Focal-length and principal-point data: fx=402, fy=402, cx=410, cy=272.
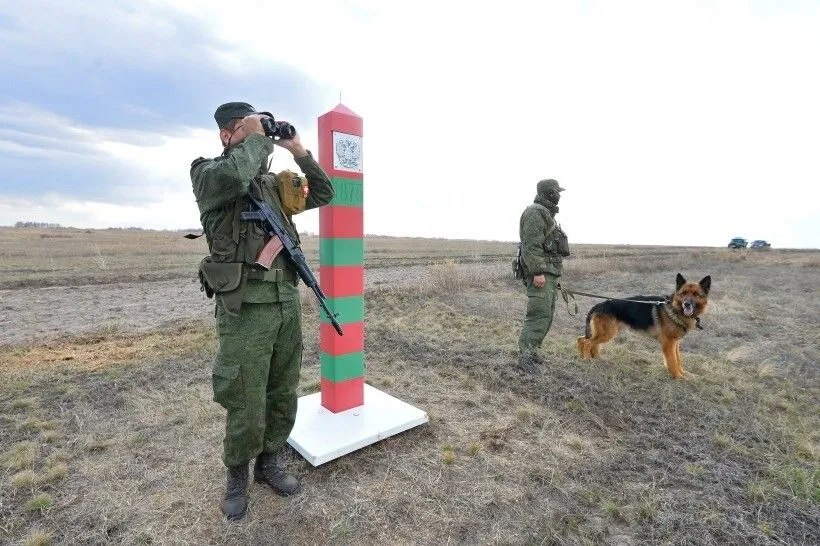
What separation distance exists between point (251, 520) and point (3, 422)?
3132 mm

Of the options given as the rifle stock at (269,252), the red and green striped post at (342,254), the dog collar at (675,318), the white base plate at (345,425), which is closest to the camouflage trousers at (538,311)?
the dog collar at (675,318)

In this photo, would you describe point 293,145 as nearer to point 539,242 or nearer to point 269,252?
point 269,252

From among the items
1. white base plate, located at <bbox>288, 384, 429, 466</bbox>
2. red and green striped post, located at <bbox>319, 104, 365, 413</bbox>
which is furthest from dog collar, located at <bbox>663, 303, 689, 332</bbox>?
red and green striped post, located at <bbox>319, 104, 365, 413</bbox>

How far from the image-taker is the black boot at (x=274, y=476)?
2.70 m

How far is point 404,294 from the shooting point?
10680mm

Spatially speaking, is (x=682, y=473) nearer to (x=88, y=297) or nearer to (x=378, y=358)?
(x=378, y=358)

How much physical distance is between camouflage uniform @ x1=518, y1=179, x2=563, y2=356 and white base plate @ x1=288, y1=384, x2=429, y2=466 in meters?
2.26

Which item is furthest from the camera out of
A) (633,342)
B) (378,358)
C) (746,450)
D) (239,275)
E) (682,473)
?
(633,342)

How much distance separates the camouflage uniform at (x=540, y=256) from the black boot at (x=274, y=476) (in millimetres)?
3354

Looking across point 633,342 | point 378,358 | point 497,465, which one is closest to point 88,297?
point 378,358

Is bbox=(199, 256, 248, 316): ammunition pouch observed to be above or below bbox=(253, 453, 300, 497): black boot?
above

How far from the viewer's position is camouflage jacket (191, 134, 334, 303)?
2.19 m

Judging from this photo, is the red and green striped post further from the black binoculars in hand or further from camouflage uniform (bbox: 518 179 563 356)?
camouflage uniform (bbox: 518 179 563 356)

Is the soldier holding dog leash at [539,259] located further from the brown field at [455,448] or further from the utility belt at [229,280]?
the utility belt at [229,280]
